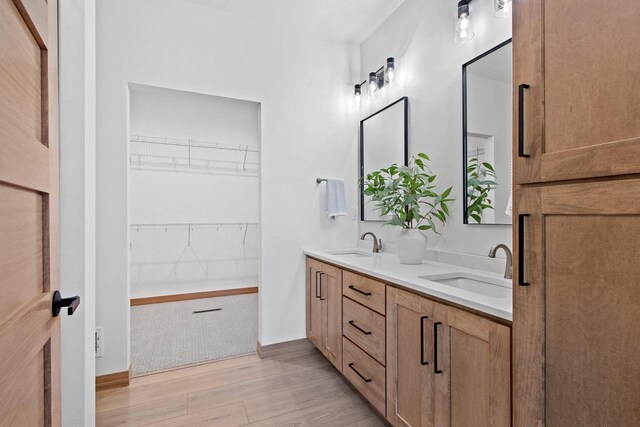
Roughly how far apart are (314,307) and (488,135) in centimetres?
173

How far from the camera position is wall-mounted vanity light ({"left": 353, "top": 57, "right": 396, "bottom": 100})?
2.37m

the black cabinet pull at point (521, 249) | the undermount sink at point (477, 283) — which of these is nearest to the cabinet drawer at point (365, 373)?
the undermount sink at point (477, 283)

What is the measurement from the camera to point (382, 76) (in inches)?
99.3

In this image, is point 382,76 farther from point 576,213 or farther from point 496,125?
point 576,213

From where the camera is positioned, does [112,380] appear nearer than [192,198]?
Yes

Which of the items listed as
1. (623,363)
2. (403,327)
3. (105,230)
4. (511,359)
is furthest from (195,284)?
(623,363)

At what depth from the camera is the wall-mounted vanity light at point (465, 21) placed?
67.0 inches

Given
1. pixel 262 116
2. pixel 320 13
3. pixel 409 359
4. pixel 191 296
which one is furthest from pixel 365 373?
pixel 191 296

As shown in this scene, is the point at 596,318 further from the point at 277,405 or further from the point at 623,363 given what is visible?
the point at 277,405

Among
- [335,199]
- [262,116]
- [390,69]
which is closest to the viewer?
[390,69]

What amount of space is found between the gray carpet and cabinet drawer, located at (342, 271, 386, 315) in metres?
1.22

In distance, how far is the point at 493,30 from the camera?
1.61m

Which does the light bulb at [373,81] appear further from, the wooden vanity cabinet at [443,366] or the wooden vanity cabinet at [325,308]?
the wooden vanity cabinet at [443,366]

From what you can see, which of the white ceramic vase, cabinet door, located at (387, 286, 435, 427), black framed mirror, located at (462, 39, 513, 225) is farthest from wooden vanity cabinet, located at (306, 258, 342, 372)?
black framed mirror, located at (462, 39, 513, 225)
